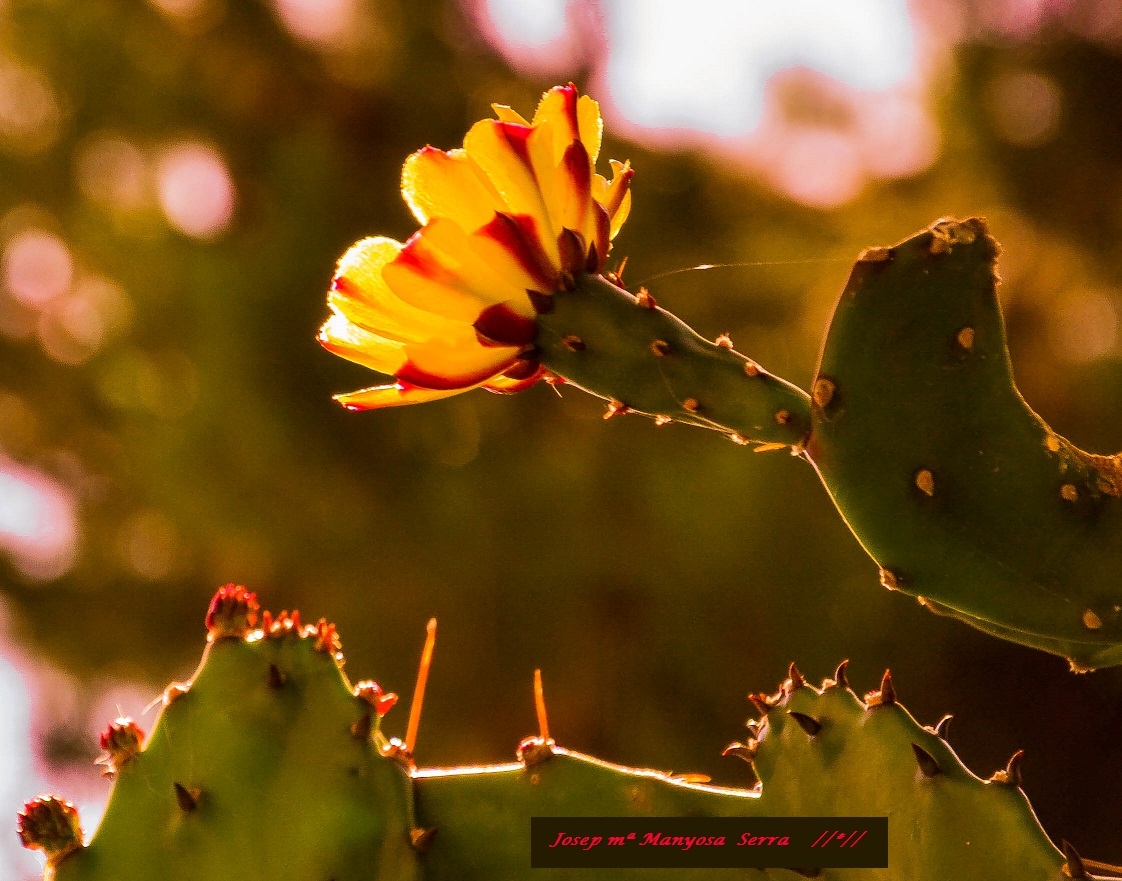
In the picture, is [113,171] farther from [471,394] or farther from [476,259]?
[476,259]

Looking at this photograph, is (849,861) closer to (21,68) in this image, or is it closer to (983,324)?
(983,324)

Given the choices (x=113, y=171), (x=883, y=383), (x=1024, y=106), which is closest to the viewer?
(x=883, y=383)

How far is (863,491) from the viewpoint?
0.50 m

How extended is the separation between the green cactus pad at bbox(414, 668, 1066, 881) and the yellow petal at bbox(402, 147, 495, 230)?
10.7 inches

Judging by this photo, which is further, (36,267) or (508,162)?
(36,267)

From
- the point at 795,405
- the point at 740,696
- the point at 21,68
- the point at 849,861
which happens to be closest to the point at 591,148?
the point at 795,405

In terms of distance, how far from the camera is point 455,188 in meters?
0.51

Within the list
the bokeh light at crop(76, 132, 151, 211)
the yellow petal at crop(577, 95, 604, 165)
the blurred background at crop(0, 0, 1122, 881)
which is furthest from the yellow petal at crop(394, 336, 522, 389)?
the bokeh light at crop(76, 132, 151, 211)

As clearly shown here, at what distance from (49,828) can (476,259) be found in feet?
1.12

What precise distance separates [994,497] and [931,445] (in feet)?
0.12

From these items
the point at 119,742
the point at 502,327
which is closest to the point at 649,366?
the point at 502,327

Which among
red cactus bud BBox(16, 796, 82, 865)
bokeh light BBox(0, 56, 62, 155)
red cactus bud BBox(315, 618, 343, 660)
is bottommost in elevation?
red cactus bud BBox(16, 796, 82, 865)

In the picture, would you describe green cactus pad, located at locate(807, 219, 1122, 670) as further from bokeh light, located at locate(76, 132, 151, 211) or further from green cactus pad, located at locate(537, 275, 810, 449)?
bokeh light, located at locate(76, 132, 151, 211)

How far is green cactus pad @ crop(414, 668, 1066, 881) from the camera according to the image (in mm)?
504
